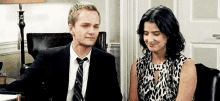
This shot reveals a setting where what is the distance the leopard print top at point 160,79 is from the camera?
1304 millimetres

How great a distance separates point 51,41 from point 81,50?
84cm

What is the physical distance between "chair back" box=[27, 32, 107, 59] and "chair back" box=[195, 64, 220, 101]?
66 cm

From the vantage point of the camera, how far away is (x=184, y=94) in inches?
48.4

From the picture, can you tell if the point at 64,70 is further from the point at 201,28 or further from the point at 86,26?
the point at 201,28

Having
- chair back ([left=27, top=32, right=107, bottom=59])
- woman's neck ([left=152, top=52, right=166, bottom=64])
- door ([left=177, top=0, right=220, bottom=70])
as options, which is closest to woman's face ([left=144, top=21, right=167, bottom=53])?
woman's neck ([left=152, top=52, right=166, bottom=64])

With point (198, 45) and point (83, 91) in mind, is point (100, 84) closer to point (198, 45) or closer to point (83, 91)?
point (83, 91)

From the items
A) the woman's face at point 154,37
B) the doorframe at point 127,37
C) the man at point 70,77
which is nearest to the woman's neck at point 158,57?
the woman's face at point 154,37

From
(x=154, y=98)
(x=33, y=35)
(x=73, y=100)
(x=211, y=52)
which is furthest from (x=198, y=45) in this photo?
(x=73, y=100)

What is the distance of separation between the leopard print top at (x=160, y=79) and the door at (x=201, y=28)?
3.74 ft

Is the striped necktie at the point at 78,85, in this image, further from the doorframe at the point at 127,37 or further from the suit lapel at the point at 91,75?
the doorframe at the point at 127,37

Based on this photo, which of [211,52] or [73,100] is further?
[211,52]

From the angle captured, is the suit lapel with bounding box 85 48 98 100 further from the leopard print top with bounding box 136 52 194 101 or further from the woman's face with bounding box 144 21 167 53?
the leopard print top with bounding box 136 52 194 101

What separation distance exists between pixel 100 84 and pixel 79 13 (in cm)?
34

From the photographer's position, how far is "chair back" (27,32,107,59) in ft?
5.60
